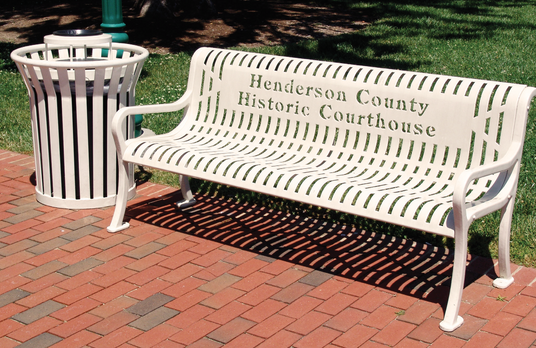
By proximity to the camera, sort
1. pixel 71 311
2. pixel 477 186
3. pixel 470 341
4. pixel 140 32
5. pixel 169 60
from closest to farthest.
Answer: pixel 470 341 → pixel 71 311 → pixel 477 186 → pixel 169 60 → pixel 140 32

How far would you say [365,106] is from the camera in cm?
451

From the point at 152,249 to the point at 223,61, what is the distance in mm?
1578

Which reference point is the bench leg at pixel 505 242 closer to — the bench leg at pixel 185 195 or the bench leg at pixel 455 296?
the bench leg at pixel 455 296

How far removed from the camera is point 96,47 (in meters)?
5.48

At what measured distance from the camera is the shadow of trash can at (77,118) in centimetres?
493

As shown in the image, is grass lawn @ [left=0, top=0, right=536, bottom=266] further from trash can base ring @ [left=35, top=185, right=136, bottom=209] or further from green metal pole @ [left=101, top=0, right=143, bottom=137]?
trash can base ring @ [left=35, top=185, right=136, bottom=209]

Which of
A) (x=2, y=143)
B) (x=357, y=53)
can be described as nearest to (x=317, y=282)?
(x=2, y=143)

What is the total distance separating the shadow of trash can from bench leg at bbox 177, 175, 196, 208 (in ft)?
1.33


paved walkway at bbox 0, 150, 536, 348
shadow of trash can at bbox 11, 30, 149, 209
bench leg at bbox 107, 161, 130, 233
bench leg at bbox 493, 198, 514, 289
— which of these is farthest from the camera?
shadow of trash can at bbox 11, 30, 149, 209

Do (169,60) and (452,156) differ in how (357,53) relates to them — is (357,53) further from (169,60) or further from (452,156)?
(452,156)

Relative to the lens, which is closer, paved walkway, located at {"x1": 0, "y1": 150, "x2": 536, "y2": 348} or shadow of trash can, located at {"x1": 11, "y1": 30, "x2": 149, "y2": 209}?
paved walkway, located at {"x1": 0, "y1": 150, "x2": 536, "y2": 348}

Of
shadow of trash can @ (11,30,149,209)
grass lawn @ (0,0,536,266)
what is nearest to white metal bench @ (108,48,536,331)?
shadow of trash can @ (11,30,149,209)

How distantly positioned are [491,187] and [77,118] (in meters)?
2.91

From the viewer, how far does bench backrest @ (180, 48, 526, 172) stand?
4086mm
